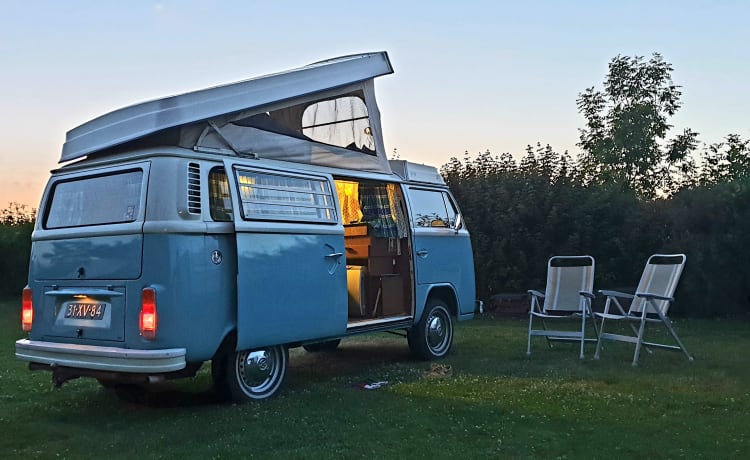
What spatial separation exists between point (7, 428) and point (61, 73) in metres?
6.60

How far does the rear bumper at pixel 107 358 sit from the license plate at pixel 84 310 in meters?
0.23

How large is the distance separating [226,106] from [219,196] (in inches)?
32.0

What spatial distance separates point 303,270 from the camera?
21.1 ft

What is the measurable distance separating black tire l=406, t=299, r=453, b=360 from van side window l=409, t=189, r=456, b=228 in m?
0.96

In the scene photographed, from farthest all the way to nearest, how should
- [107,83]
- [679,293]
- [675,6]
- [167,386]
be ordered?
[679,293] → [675,6] → [107,83] → [167,386]

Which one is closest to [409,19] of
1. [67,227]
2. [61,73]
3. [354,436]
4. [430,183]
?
[430,183]

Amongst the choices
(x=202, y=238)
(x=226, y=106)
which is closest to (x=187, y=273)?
(x=202, y=238)

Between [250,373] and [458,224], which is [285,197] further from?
[458,224]

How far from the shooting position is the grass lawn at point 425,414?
15.5 feet

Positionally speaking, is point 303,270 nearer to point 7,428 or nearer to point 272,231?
point 272,231

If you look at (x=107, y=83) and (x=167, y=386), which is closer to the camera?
(x=167, y=386)

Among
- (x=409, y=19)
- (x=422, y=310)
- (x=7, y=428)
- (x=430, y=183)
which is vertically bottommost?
(x=7, y=428)

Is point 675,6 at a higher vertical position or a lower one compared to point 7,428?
higher

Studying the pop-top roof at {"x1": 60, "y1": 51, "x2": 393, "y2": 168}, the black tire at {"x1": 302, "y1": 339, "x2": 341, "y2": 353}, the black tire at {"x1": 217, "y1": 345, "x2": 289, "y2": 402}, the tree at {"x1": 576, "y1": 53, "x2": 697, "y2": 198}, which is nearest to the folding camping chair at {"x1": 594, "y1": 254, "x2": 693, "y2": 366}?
the black tire at {"x1": 302, "y1": 339, "x2": 341, "y2": 353}
